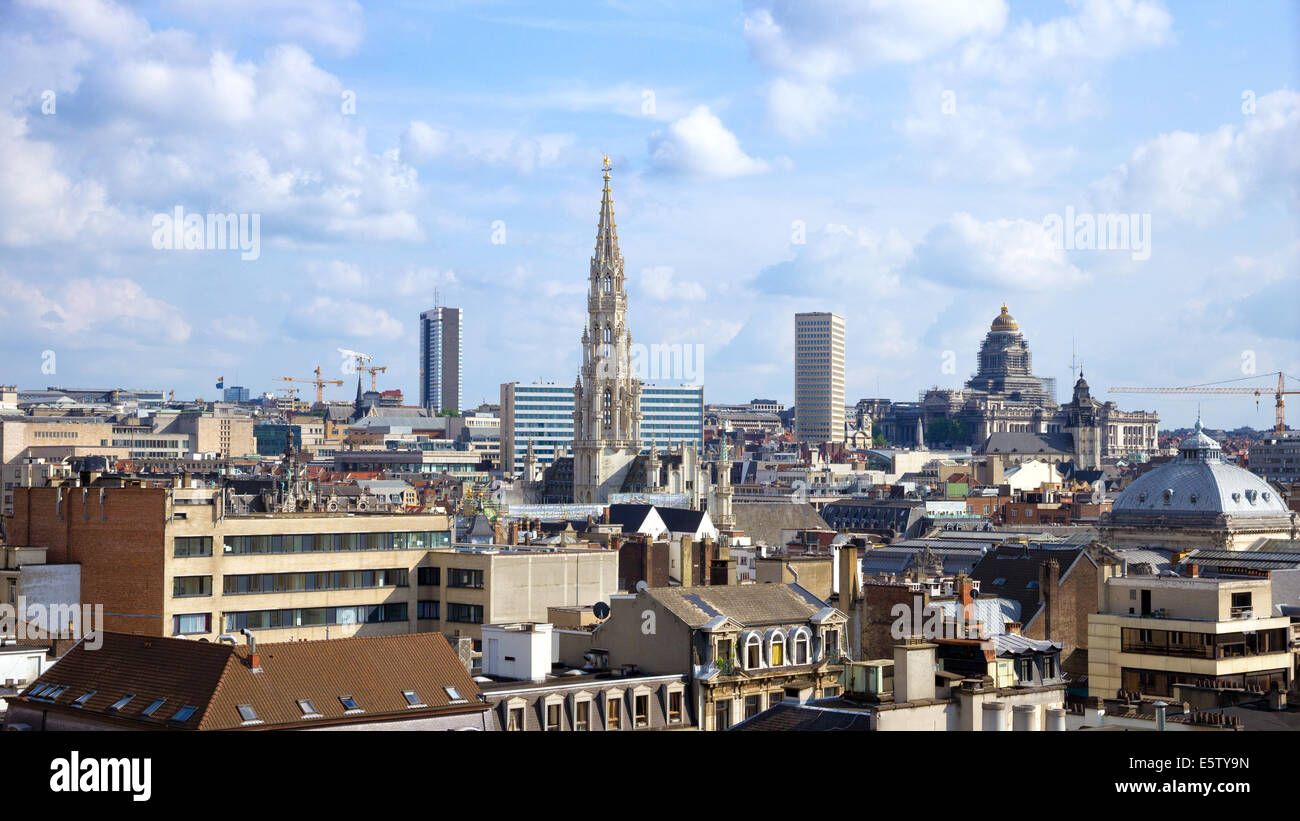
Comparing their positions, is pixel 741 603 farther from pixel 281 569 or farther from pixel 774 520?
pixel 774 520

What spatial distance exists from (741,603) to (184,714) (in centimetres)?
1633

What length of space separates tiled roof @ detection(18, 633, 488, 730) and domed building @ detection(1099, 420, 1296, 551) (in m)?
68.7

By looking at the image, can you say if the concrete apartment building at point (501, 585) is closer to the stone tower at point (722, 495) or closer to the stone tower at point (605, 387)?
the stone tower at point (722, 495)

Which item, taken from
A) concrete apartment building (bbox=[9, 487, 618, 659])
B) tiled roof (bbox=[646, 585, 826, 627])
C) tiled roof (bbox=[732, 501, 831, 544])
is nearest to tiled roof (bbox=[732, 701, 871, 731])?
tiled roof (bbox=[646, 585, 826, 627])

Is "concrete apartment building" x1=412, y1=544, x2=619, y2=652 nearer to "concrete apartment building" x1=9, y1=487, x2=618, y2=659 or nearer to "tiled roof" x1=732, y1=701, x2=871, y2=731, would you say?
"concrete apartment building" x1=9, y1=487, x2=618, y2=659

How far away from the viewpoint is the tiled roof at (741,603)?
4128cm

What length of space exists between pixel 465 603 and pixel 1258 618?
94.7 ft

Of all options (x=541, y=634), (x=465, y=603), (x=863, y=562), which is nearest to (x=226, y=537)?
(x=465, y=603)

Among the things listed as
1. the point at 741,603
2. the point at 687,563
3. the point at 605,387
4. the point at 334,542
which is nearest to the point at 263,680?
the point at 741,603

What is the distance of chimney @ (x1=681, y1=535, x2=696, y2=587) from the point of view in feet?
208

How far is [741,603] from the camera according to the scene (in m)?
43.2

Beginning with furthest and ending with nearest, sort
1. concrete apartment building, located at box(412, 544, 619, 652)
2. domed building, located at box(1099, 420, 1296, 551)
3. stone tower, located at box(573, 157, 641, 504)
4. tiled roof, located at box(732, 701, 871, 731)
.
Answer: stone tower, located at box(573, 157, 641, 504)
domed building, located at box(1099, 420, 1296, 551)
concrete apartment building, located at box(412, 544, 619, 652)
tiled roof, located at box(732, 701, 871, 731)

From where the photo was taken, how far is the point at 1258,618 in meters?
52.1
